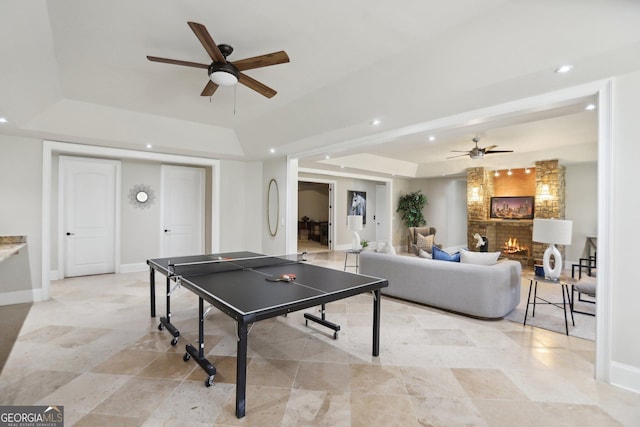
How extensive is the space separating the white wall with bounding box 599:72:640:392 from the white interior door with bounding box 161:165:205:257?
274 inches

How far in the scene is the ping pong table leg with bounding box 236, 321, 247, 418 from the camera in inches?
74.3

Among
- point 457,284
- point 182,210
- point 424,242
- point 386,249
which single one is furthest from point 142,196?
point 424,242

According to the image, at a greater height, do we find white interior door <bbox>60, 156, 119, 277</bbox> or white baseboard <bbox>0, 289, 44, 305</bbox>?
white interior door <bbox>60, 156, 119, 277</bbox>

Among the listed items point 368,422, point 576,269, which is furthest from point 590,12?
point 576,269

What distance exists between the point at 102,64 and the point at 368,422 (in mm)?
3971

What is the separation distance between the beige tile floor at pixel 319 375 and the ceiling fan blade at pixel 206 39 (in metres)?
2.54

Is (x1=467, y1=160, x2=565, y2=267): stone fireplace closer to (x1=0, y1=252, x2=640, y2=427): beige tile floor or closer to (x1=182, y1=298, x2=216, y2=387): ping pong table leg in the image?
(x1=0, y1=252, x2=640, y2=427): beige tile floor

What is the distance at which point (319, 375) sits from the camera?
2510mm

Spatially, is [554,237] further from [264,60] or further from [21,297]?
[21,297]

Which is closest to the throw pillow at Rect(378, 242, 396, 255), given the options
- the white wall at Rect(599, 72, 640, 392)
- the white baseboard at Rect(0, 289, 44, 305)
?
the white wall at Rect(599, 72, 640, 392)

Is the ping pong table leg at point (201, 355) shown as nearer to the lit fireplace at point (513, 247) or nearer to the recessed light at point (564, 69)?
the recessed light at point (564, 69)

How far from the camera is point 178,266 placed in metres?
3.07

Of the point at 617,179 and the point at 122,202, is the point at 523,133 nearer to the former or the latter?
the point at 617,179

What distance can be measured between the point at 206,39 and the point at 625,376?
4012 mm
